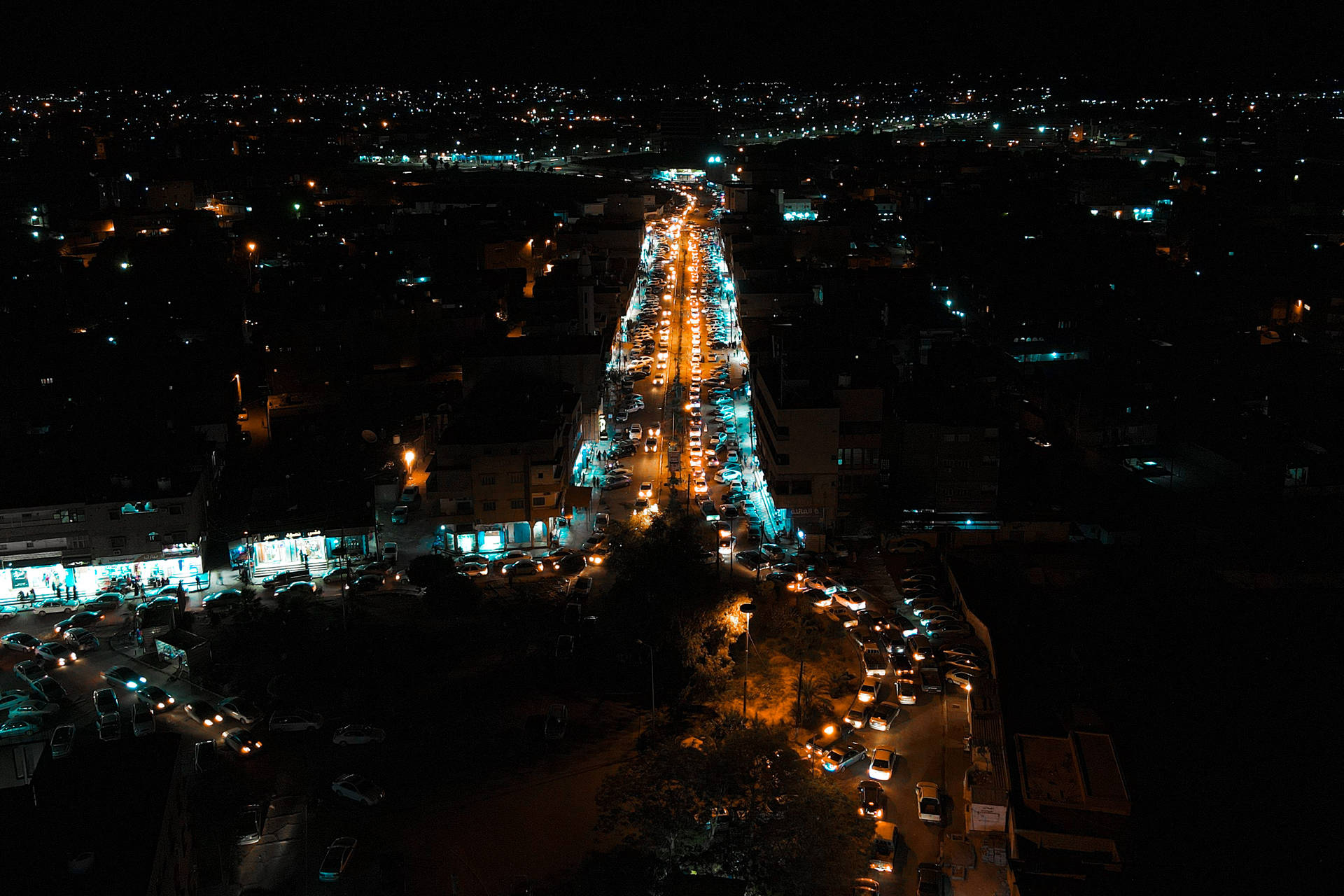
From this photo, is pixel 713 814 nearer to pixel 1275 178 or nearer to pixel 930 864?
pixel 930 864

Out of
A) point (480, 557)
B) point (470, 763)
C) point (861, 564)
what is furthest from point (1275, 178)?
point (470, 763)

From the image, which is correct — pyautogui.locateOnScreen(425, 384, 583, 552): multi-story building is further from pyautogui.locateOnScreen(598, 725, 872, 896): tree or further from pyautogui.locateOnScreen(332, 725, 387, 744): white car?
pyautogui.locateOnScreen(598, 725, 872, 896): tree

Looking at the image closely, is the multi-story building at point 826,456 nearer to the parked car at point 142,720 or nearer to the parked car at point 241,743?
the parked car at point 241,743

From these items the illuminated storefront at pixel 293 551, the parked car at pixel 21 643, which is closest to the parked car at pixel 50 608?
the parked car at pixel 21 643

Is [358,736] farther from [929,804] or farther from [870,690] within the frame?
[929,804]

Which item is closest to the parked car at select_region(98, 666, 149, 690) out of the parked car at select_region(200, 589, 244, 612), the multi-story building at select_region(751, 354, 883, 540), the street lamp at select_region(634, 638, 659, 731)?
the parked car at select_region(200, 589, 244, 612)
